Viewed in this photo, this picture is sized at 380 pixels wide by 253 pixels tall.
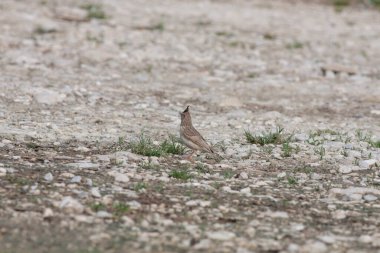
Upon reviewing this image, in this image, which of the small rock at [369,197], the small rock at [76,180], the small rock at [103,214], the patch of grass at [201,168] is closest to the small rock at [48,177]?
the small rock at [76,180]

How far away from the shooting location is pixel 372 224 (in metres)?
8.81

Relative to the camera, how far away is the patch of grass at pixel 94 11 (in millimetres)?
22312

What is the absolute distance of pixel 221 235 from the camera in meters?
8.12

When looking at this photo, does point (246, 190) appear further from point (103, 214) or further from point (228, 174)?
point (103, 214)

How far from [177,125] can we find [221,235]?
18.3ft

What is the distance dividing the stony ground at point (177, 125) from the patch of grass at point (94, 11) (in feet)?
0.10

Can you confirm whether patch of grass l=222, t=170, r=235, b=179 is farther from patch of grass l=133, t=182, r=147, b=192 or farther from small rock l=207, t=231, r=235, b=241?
small rock l=207, t=231, r=235, b=241

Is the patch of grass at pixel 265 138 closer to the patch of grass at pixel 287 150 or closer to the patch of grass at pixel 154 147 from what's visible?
the patch of grass at pixel 287 150


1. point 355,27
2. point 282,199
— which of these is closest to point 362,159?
point 282,199

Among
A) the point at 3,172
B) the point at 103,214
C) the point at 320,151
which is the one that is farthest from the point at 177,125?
the point at 103,214

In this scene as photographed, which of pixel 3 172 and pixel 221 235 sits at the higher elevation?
pixel 3 172

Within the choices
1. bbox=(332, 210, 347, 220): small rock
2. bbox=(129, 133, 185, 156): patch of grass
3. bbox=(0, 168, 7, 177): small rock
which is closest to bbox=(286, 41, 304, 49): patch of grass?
bbox=(129, 133, 185, 156): patch of grass

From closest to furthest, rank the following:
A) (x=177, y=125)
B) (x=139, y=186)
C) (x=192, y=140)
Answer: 1. (x=139, y=186)
2. (x=192, y=140)
3. (x=177, y=125)

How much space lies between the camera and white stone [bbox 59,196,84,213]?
8562 mm
